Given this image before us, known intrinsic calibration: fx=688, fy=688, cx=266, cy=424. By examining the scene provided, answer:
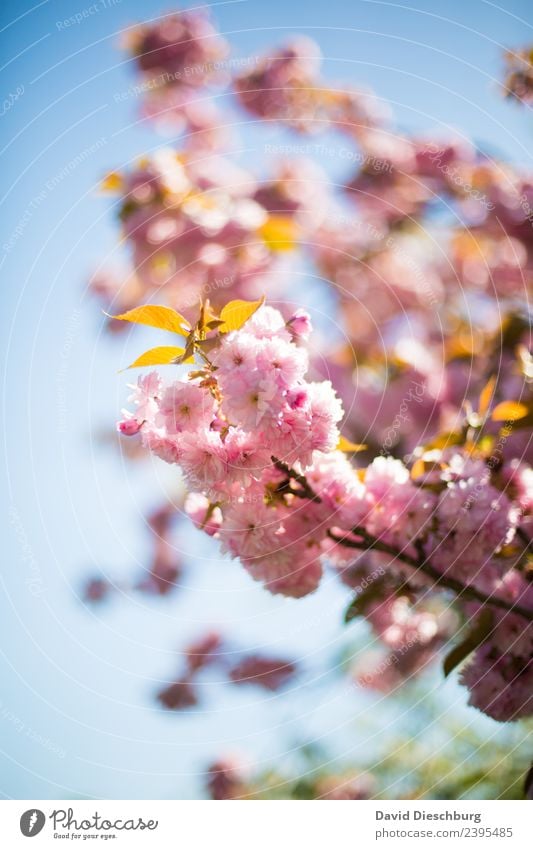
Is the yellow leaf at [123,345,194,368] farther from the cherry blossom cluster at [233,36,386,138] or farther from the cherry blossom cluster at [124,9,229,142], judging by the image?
the cherry blossom cluster at [233,36,386,138]

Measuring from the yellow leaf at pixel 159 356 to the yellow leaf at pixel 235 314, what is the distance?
0.07 meters

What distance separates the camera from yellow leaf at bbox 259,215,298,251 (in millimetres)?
2047

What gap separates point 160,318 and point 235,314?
10 cm

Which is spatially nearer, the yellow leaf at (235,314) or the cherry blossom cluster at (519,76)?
the yellow leaf at (235,314)

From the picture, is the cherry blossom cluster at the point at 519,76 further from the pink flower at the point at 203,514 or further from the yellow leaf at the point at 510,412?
the pink flower at the point at 203,514

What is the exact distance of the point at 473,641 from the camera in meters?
1.12

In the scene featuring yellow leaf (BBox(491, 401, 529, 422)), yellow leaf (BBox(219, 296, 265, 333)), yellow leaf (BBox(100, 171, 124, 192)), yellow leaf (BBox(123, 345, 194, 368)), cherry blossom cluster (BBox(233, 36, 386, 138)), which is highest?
cherry blossom cluster (BBox(233, 36, 386, 138))

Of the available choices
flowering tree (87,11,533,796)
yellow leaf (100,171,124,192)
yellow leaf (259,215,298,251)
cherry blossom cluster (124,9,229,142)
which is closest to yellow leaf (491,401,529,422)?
flowering tree (87,11,533,796)

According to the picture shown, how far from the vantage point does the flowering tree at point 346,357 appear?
911 mm

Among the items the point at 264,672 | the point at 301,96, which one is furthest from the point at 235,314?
the point at 301,96

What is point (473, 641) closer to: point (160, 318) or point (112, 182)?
point (160, 318)

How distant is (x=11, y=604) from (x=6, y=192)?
911 mm

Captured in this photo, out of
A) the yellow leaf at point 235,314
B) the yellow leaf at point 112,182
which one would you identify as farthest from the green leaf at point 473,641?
the yellow leaf at point 112,182

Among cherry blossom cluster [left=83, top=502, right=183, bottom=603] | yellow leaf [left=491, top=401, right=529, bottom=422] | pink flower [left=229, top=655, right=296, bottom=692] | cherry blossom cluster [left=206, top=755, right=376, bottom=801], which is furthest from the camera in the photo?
cherry blossom cluster [left=83, top=502, right=183, bottom=603]
